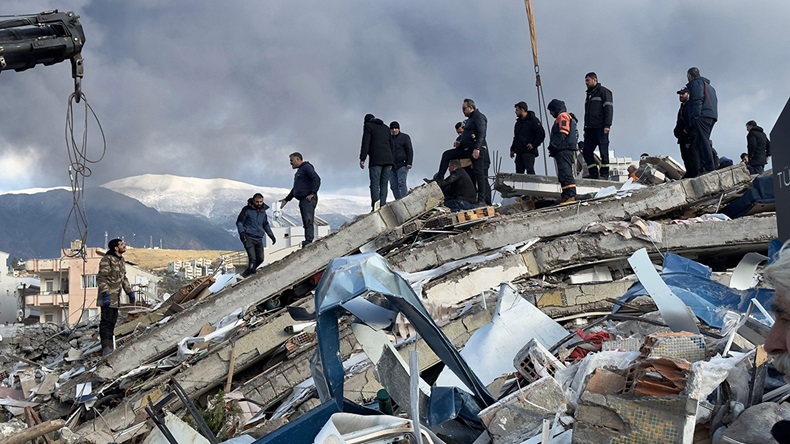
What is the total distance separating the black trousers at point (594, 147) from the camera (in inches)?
518

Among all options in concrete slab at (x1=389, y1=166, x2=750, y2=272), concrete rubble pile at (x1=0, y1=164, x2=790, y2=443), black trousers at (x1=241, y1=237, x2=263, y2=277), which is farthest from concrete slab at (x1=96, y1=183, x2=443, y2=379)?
black trousers at (x1=241, y1=237, x2=263, y2=277)

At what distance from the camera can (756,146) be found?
14.3 metres

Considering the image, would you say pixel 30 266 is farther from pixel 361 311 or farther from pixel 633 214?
pixel 361 311

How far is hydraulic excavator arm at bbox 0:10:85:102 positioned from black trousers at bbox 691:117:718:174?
8.96 metres

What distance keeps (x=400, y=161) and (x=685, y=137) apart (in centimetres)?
483

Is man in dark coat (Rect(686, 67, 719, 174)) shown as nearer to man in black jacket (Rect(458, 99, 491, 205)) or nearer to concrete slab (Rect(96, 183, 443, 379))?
man in black jacket (Rect(458, 99, 491, 205))

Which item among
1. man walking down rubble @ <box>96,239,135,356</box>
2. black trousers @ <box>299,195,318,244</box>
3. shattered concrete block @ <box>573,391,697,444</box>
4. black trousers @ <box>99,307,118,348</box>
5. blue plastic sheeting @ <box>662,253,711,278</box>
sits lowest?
shattered concrete block @ <box>573,391,697,444</box>

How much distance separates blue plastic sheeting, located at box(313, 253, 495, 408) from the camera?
13.4 feet

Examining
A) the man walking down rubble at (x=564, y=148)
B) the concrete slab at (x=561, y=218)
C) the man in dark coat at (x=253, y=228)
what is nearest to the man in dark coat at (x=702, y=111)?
the concrete slab at (x=561, y=218)

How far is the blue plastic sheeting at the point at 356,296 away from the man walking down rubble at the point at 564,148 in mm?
8260

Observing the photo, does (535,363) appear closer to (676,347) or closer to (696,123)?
(676,347)

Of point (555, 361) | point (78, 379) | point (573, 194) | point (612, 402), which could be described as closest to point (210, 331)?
point (78, 379)

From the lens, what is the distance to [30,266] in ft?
194

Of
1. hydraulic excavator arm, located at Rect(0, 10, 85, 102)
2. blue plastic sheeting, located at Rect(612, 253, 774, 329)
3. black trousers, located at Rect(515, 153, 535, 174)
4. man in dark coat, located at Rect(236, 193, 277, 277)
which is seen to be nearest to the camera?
blue plastic sheeting, located at Rect(612, 253, 774, 329)
